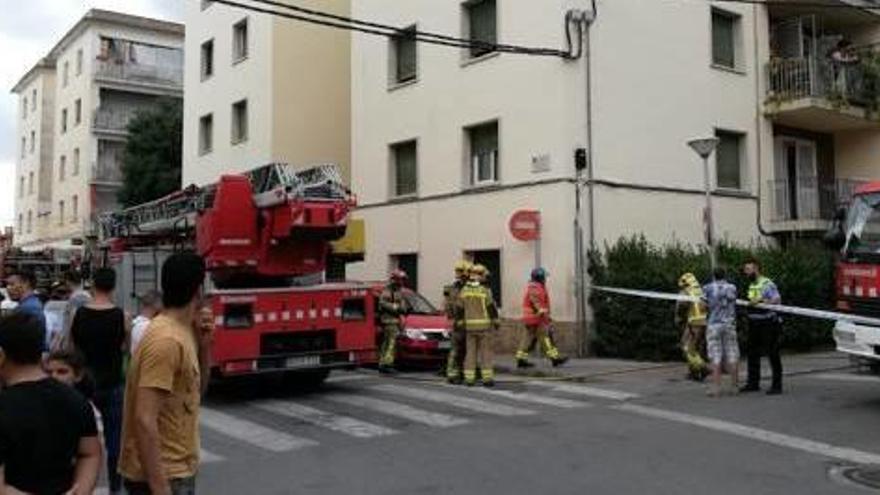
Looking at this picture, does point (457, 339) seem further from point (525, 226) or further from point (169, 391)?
point (169, 391)

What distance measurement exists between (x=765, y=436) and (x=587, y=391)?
396 cm

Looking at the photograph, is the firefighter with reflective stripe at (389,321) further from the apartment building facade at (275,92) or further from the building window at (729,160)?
the apartment building facade at (275,92)

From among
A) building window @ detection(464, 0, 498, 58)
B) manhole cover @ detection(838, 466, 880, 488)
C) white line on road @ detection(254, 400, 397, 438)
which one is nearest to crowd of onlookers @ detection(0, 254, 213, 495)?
white line on road @ detection(254, 400, 397, 438)

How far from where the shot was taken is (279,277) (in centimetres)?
→ 1422

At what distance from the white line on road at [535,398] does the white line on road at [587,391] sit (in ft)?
1.99

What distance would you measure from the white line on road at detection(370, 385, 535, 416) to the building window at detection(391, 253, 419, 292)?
28.6ft

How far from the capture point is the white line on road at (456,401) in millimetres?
12289

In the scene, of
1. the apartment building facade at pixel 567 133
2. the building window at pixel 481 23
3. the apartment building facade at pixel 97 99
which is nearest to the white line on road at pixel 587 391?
the apartment building facade at pixel 567 133

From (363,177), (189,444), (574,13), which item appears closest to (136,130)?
(363,177)

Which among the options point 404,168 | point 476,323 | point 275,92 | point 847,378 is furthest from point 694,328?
point 275,92

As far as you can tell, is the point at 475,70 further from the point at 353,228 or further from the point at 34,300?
the point at 34,300

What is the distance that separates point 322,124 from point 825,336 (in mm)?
14739

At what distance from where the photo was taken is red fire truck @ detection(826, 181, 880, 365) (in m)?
12.2

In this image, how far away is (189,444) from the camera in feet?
14.6
